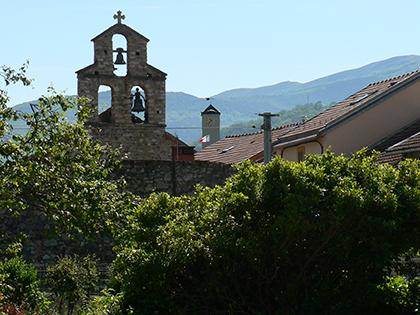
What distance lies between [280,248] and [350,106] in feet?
65.5

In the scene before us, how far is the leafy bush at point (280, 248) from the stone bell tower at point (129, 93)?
55.5ft

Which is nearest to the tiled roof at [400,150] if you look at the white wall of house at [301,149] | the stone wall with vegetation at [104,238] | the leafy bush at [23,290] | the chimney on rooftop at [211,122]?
the white wall of house at [301,149]

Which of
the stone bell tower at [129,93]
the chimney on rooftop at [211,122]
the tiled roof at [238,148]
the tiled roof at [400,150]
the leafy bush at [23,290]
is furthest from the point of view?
the chimney on rooftop at [211,122]

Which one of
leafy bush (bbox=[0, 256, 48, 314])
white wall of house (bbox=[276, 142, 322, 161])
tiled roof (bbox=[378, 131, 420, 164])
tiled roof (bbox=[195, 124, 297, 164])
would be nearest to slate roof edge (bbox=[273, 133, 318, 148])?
white wall of house (bbox=[276, 142, 322, 161])

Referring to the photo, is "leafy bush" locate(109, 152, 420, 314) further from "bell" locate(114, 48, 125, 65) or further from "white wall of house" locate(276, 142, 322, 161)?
"bell" locate(114, 48, 125, 65)

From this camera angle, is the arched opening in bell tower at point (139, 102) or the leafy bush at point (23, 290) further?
the arched opening in bell tower at point (139, 102)

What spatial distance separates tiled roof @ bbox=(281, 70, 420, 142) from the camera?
3025 cm

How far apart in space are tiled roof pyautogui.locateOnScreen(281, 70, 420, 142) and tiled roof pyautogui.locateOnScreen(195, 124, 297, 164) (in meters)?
3.90

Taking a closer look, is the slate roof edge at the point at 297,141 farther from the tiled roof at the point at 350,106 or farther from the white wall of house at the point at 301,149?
the white wall of house at the point at 301,149

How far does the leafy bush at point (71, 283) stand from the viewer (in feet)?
55.9

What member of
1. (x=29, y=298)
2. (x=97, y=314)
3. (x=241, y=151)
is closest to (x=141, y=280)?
(x=97, y=314)

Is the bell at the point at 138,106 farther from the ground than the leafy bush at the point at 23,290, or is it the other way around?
the bell at the point at 138,106

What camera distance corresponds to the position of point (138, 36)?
2956 centimetres

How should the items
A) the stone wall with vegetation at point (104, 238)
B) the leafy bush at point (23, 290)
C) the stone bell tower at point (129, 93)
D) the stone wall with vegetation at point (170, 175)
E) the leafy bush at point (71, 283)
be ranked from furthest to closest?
1. the stone bell tower at point (129, 93)
2. the stone wall with vegetation at point (170, 175)
3. the stone wall with vegetation at point (104, 238)
4. the leafy bush at point (71, 283)
5. the leafy bush at point (23, 290)
